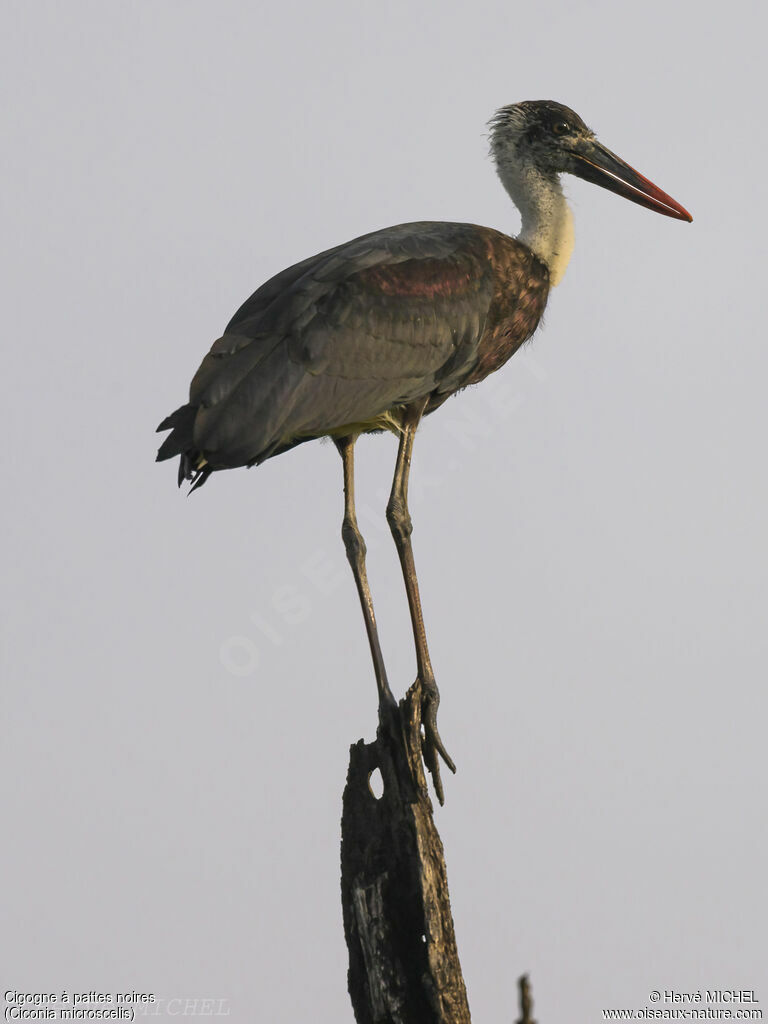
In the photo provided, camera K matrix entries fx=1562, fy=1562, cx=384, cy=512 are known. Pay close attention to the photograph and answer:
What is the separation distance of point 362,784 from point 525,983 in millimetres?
3823

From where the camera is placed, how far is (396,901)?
21.8ft

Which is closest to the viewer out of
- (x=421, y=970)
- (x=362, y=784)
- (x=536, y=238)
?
(x=421, y=970)

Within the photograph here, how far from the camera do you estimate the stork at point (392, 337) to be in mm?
7457

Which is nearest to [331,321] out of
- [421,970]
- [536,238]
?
[536,238]

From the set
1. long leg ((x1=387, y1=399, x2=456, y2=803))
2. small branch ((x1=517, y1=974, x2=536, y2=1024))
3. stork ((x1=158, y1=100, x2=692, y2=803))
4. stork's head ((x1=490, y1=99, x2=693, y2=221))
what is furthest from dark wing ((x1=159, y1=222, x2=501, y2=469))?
small branch ((x1=517, y1=974, x2=536, y2=1024))

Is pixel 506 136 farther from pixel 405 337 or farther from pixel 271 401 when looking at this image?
pixel 271 401

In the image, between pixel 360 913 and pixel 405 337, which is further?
pixel 405 337

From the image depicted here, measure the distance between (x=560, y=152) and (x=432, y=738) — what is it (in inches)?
152

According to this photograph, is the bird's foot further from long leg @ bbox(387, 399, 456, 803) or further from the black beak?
the black beak

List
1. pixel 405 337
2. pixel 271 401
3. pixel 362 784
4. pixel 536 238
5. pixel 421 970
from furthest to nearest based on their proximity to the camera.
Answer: pixel 536 238 → pixel 405 337 → pixel 271 401 → pixel 362 784 → pixel 421 970

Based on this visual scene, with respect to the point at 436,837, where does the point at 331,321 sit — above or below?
above

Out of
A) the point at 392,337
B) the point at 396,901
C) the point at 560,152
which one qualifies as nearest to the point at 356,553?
the point at 392,337

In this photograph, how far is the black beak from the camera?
952cm

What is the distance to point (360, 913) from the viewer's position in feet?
21.8
